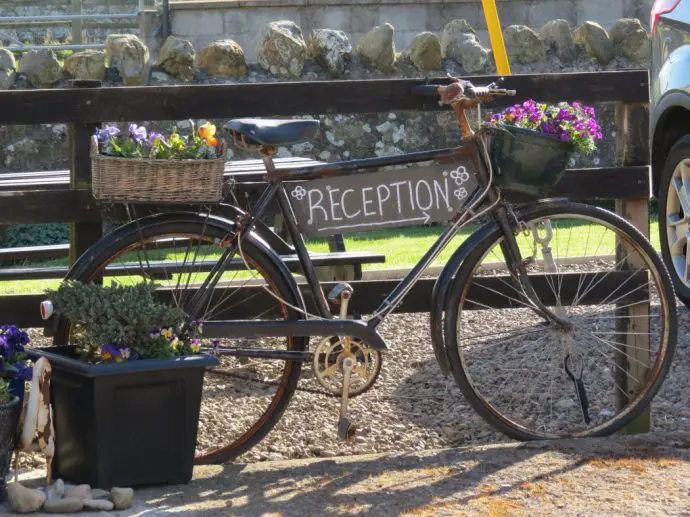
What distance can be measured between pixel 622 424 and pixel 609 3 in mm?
10325

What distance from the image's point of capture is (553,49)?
1172 centimetres

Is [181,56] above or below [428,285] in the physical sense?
above

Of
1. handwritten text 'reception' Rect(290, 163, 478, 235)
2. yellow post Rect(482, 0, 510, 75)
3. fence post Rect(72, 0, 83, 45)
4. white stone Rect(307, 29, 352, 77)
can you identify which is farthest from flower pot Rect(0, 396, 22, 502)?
fence post Rect(72, 0, 83, 45)

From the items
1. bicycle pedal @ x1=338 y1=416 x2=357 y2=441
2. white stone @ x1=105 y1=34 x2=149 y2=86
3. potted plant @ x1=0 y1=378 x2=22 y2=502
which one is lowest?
bicycle pedal @ x1=338 y1=416 x2=357 y2=441

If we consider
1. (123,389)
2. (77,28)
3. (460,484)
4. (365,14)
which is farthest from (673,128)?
(77,28)

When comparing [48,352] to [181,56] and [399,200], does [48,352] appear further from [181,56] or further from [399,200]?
[181,56]

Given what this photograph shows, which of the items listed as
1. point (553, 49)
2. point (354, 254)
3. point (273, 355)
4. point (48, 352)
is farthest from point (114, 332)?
point (553, 49)

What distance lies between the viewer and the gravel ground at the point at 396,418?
514cm

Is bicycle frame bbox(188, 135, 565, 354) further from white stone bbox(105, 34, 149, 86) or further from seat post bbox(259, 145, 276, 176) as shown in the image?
white stone bbox(105, 34, 149, 86)

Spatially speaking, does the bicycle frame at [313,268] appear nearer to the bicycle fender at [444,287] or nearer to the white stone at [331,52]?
the bicycle fender at [444,287]

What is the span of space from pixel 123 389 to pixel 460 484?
1099 millimetres

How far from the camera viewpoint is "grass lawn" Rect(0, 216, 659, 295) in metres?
8.57

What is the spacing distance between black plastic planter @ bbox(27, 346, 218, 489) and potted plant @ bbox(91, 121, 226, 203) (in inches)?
20.3

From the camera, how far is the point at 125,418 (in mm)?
4027
